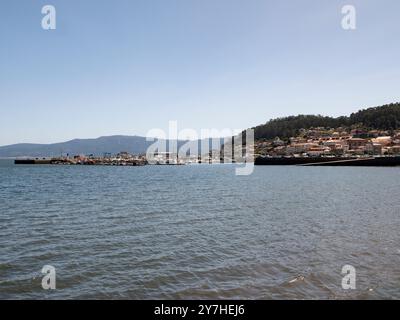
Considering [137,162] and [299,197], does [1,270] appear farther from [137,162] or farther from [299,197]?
[137,162]

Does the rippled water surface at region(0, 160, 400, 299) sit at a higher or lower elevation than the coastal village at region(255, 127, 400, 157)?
lower

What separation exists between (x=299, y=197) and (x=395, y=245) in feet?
64.1

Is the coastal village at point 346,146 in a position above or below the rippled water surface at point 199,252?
above

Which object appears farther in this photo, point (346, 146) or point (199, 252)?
point (346, 146)

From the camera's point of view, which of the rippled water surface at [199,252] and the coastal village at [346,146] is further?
the coastal village at [346,146]

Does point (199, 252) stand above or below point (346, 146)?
below

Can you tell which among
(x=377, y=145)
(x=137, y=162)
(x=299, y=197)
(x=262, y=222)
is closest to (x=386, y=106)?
(x=377, y=145)

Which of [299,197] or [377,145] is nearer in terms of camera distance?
[299,197]

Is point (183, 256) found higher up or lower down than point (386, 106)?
lower down

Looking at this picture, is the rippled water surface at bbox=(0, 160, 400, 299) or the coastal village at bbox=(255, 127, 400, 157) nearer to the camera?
Answer: the rippled water surface at bbox=(0, 160, 400, 299)

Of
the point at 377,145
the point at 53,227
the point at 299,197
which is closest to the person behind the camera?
the point at 53,227

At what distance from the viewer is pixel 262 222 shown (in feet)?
71.0

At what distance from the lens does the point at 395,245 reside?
1568 centimetres
